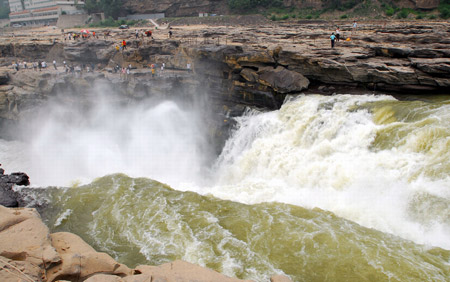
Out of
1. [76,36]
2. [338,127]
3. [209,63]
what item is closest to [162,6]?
[76,36]

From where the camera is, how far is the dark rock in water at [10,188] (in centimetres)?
1217

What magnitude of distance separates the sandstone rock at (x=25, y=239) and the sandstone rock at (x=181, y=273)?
1.75m

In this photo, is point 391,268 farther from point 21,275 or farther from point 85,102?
point 85,102

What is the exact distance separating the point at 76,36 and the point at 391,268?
34000mm

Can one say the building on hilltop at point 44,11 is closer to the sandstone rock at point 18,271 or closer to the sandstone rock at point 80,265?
the sandstone rock at point 80,265

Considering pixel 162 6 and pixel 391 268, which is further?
pixel 162 6

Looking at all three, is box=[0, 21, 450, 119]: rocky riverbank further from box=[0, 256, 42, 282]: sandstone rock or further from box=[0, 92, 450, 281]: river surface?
box=[0, 256, 42, 282]: sandstone rock

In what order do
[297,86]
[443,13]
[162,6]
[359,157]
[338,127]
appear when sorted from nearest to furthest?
[359,157]
[338,127]
[297,86]
[443,13]
[162,6]

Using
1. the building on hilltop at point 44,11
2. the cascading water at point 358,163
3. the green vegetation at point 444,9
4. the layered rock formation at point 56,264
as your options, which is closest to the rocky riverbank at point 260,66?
the cascading water at point 358,163

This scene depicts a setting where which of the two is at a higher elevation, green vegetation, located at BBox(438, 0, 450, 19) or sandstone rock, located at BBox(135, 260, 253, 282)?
green vegetation, located at BBox(438, 0, 450, 19)

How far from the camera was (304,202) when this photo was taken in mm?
11469

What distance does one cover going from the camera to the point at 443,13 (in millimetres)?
30609

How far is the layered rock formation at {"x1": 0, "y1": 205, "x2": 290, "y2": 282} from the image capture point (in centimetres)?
571

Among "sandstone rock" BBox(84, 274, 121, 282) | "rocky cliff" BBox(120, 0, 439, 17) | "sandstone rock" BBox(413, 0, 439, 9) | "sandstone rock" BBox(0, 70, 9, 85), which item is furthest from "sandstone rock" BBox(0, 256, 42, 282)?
"rocky cliff" BBox(120, 0, 439, 17)
